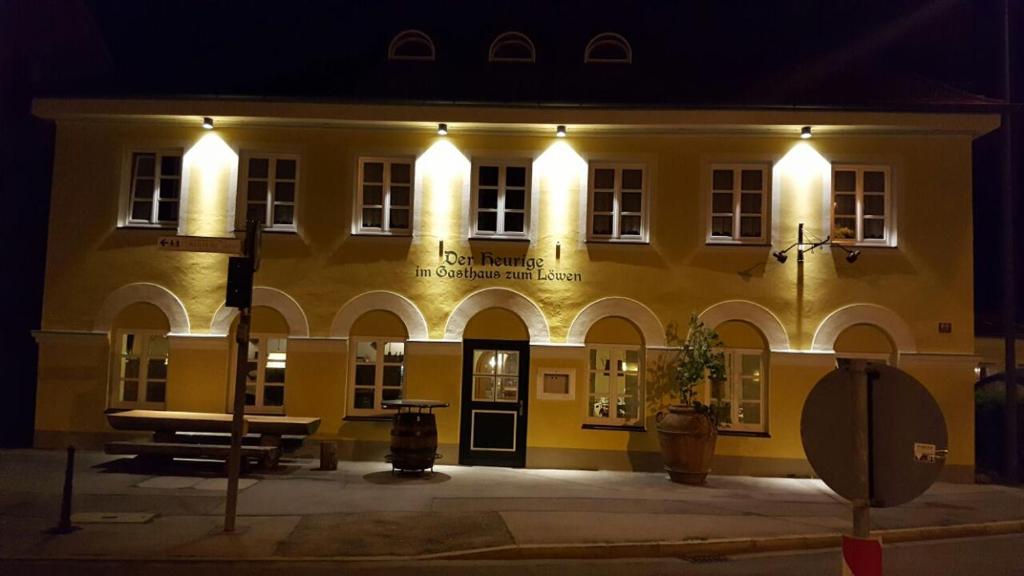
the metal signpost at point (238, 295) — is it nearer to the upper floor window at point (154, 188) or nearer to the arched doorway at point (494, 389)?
the arched doorway at point (494, 389)

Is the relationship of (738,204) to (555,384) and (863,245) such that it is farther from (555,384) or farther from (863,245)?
(555,384)

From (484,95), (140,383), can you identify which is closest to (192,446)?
(140,383)

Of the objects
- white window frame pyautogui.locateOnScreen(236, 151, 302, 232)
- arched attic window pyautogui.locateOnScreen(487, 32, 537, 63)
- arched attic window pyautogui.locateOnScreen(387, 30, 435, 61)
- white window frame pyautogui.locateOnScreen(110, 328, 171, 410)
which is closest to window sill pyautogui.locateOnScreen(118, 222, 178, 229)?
white window frame pyautogui.locateOnScreen(236, 151, 302, 232)

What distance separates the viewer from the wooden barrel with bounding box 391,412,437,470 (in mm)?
12852

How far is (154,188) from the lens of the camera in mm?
15203

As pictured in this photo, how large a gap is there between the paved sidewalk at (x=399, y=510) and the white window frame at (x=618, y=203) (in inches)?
166

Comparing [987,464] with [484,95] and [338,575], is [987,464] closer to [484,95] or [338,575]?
[484,95]

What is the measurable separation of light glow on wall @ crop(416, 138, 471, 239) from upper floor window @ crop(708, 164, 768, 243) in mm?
4605

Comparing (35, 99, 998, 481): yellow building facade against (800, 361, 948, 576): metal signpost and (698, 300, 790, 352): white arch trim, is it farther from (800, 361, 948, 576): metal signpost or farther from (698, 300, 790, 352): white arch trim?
(800, 361, 948, 576): metal signpost

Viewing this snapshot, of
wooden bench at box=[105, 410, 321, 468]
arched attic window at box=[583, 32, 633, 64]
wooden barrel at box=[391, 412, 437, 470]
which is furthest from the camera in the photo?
arched attic window at box=[583, 32, 633, 64]

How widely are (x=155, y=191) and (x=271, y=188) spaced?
219cm

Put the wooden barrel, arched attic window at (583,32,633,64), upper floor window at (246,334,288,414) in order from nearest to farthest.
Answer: the wooden barrel
upper floor window at (246,334,288,414)
arched attic window at (583,32,633,64)

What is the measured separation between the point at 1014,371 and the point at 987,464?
2.13 meters

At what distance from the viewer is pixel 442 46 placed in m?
16.3
